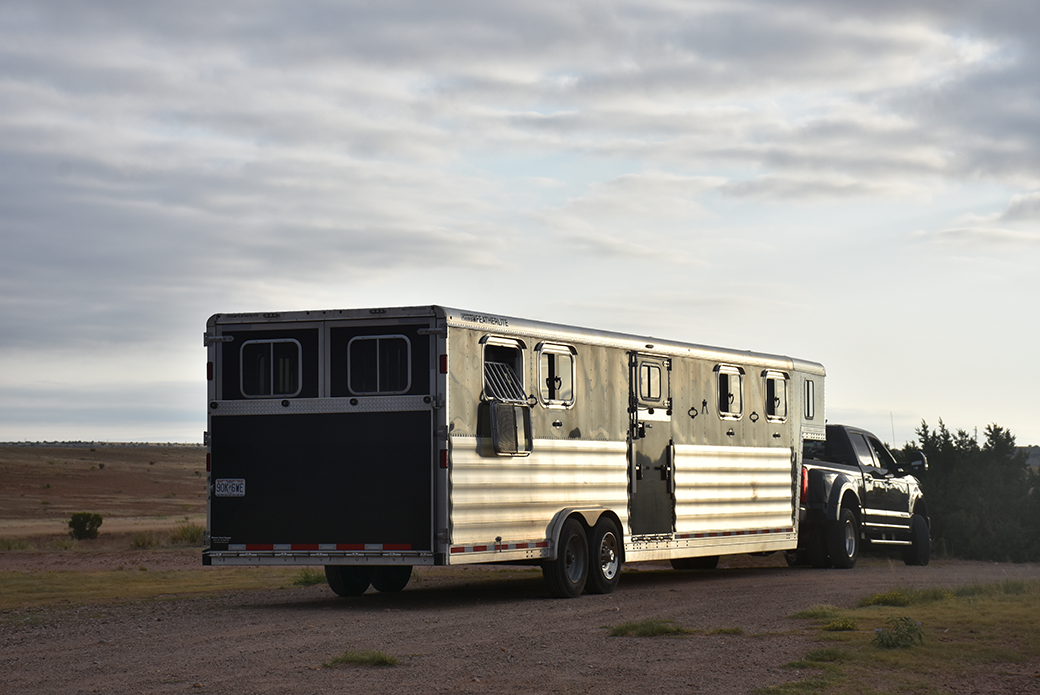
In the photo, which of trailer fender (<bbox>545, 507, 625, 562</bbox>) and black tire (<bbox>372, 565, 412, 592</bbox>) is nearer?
trailer fender (<bbox>545, 507, 625, 562</bbox>)

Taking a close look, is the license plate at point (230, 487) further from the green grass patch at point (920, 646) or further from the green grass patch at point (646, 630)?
the green grass patch at point (920, 646)

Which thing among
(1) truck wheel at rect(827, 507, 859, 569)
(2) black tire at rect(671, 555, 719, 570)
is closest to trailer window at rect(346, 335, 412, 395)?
(2) black tire at rect(671, 555, 719, 570)

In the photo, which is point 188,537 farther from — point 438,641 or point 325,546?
point 438,641

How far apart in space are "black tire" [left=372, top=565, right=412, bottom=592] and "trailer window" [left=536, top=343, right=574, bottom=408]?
326 centimetres

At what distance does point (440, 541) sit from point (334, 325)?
2.55 meters

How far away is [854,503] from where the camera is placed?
21.1 meters

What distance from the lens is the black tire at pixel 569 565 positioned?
15055mm

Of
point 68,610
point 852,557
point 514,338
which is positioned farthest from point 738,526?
point 68,610

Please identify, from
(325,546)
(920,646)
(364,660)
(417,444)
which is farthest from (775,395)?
(364,660)

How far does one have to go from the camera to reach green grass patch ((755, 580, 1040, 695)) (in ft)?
29.1

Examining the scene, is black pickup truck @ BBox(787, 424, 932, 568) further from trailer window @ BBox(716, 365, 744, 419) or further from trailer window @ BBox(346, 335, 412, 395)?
trailer window @ BBox(346, 335, 412, 395)

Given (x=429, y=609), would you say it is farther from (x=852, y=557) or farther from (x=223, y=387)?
(x=852, y=557)

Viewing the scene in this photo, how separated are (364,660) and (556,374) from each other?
596cm

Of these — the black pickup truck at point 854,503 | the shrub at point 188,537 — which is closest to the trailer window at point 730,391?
the black pickup truck at point 854,503
